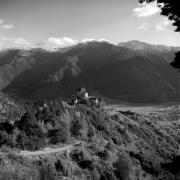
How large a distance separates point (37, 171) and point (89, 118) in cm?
3311

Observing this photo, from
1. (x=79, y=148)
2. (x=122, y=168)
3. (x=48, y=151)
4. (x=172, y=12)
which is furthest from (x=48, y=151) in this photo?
(x=172, y=12)

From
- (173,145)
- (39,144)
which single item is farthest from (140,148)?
(39,144)

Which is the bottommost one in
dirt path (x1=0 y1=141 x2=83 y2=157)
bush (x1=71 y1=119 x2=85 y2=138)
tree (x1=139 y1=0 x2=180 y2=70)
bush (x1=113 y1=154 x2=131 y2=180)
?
bush (x1=113 y1=154 x2=131 y2=180)

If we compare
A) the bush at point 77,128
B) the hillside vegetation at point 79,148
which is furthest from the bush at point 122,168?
the bush at point 77,128

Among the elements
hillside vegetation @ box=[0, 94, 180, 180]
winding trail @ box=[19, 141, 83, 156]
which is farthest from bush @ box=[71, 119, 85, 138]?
winding trail @ box=[19, 141, 83, 156]

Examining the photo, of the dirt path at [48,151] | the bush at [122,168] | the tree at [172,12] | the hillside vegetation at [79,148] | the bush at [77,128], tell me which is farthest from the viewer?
the bush at [77,128]

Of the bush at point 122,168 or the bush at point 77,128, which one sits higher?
the bush at point 77,128

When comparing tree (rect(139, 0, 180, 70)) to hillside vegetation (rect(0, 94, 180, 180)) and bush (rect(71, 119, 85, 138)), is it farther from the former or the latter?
bush (rect(71, 119, 85, 138))

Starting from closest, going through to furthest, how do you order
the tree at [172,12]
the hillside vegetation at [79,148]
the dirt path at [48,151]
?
the tree at [172,12] → the hillside vegetation at [79,148] → the dirt path at [48,151]

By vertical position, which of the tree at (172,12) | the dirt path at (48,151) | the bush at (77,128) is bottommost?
the dirt path at (48,151)

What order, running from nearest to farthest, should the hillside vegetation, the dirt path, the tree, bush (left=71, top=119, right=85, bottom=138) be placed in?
1. the tree
2. the hillside vegetation
3. the dirt path
4. bush (left=71, top=119, right=85, bottom=138)

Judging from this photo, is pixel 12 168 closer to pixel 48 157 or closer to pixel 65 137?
pixel 48 157

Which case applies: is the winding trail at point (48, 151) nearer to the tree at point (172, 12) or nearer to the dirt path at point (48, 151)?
the dirt path at point (48, 151)

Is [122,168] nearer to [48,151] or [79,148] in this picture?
[79,148]
